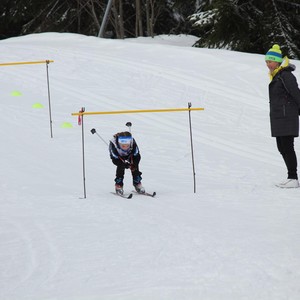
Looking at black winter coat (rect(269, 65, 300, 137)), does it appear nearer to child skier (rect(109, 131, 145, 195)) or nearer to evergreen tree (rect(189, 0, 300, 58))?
child skier (rect(109, 131, 145, 195))

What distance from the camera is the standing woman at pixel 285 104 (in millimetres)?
8719

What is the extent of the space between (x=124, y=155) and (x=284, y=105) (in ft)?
7.11

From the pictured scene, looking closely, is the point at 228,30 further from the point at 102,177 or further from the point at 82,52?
the point at 102,177

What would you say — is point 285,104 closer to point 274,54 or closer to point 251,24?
point 274,54

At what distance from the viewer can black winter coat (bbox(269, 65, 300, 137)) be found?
873 centimetres

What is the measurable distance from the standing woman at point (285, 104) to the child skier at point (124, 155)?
185 cm

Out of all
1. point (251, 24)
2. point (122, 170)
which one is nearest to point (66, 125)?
point (122, 170)

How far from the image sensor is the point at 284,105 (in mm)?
8789

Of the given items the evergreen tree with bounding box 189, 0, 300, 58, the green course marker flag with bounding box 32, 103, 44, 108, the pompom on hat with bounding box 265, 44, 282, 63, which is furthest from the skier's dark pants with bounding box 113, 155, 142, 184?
the evergreen tree with bounding box 189, 0, 300, 58

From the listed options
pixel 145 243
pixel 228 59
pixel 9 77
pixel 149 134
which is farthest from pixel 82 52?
pixel 145 243

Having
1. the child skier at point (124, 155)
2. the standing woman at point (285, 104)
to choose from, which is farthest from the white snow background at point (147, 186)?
the standing woman at point (285, 104)

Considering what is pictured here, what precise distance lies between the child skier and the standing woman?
1.85 metres

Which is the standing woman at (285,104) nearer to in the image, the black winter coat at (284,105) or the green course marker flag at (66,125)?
the black winter coat at (284,105)

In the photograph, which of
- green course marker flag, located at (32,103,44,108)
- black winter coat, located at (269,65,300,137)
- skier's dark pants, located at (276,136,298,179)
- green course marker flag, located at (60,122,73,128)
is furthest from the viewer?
green course marker flag, located at (32,103,44,108)
